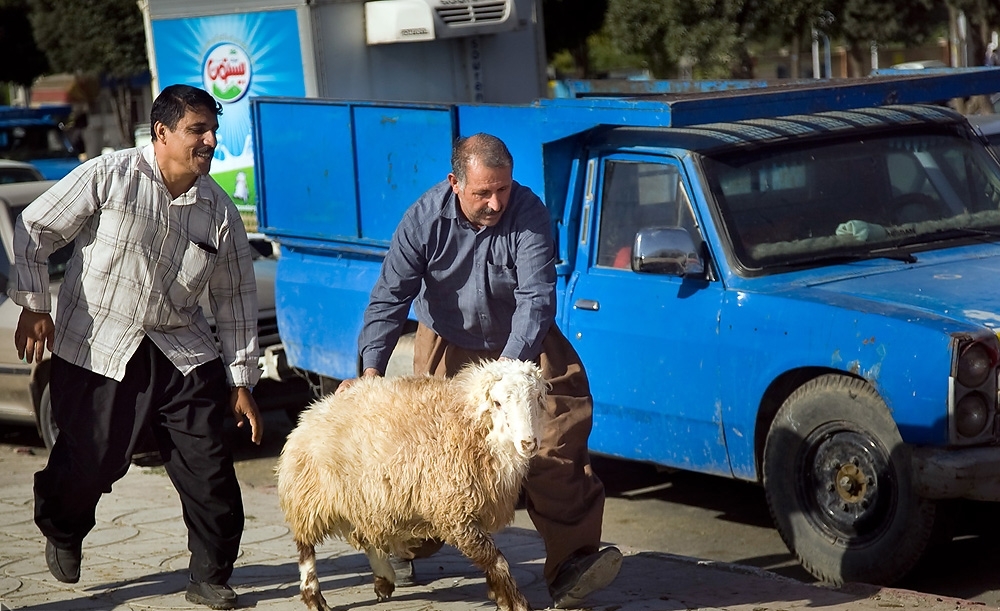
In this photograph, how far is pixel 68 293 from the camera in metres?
4.89

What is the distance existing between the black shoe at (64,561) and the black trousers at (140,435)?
0.19 m

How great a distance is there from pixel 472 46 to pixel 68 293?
7179 mm

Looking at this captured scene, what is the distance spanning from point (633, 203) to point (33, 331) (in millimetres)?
3021

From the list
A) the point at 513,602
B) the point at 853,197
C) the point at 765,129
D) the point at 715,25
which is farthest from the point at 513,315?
the point at 715,25

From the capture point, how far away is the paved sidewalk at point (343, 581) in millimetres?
5062

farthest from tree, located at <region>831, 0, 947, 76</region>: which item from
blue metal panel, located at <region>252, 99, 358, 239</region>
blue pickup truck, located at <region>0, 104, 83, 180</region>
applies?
blue metal panel, located at <region>252, 99, 358, 239</region>

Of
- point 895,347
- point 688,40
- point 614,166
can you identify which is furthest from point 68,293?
point 688,40

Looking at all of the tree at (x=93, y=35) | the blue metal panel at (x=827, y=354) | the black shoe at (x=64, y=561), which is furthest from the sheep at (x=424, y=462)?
the tree at (x=93, y=35)

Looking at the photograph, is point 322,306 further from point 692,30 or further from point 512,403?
point 692,30

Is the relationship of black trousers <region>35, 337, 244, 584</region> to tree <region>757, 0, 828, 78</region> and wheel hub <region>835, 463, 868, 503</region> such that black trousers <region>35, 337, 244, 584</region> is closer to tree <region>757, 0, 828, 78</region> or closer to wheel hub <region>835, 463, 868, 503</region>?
wheel hub <region>835, 463, 868, 503</region>

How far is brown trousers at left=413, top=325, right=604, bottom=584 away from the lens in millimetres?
4891

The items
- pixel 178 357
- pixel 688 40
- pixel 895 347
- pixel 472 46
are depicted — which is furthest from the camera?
pixel 688 40

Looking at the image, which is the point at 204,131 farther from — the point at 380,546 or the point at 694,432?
the point at 694,432

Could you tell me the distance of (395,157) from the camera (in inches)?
293
